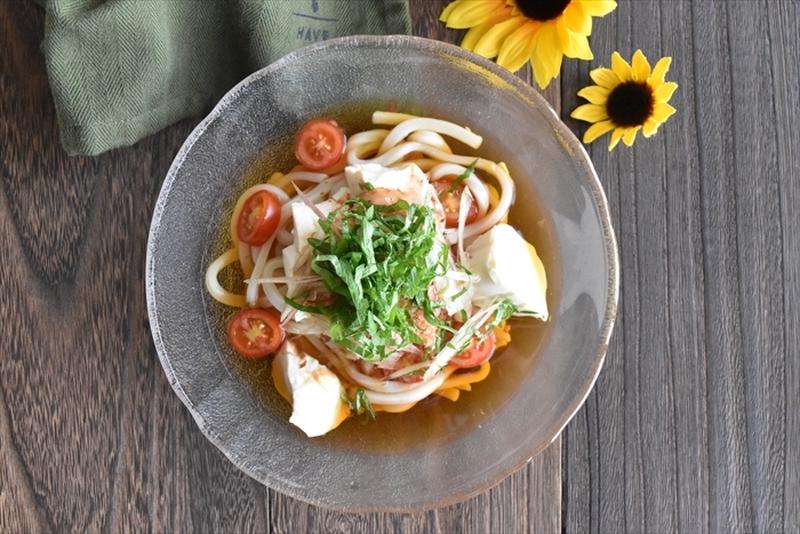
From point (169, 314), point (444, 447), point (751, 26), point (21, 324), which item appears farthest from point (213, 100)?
point (751, 26)

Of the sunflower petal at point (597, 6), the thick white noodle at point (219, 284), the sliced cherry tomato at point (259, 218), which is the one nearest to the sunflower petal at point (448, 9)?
the sunflower petal at point (597, 6)

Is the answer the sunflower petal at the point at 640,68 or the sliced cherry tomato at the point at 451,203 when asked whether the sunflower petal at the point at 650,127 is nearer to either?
the sunflower petal at the point at 640,68

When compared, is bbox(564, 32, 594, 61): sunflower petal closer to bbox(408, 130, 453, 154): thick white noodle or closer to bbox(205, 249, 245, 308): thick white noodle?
bbox(408, 130, 453, 154): thick white noodle

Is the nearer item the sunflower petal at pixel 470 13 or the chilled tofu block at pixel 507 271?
the chilled tofu block at pixel 507 271

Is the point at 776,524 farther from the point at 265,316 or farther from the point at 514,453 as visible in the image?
the point at 265,316

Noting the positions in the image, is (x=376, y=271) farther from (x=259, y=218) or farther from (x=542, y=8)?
(x=542, y=8)

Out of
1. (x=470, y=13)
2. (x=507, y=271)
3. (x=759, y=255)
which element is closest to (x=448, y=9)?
(x=470, y=13)

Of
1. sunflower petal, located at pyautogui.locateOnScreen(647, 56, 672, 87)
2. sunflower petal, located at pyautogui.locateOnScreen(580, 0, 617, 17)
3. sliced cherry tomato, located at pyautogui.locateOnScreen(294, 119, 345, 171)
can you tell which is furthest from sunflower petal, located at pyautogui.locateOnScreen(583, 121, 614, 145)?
sliced cherry tomato, located at pyautogui.locateOnScreen(294, 119, 345, 171)
